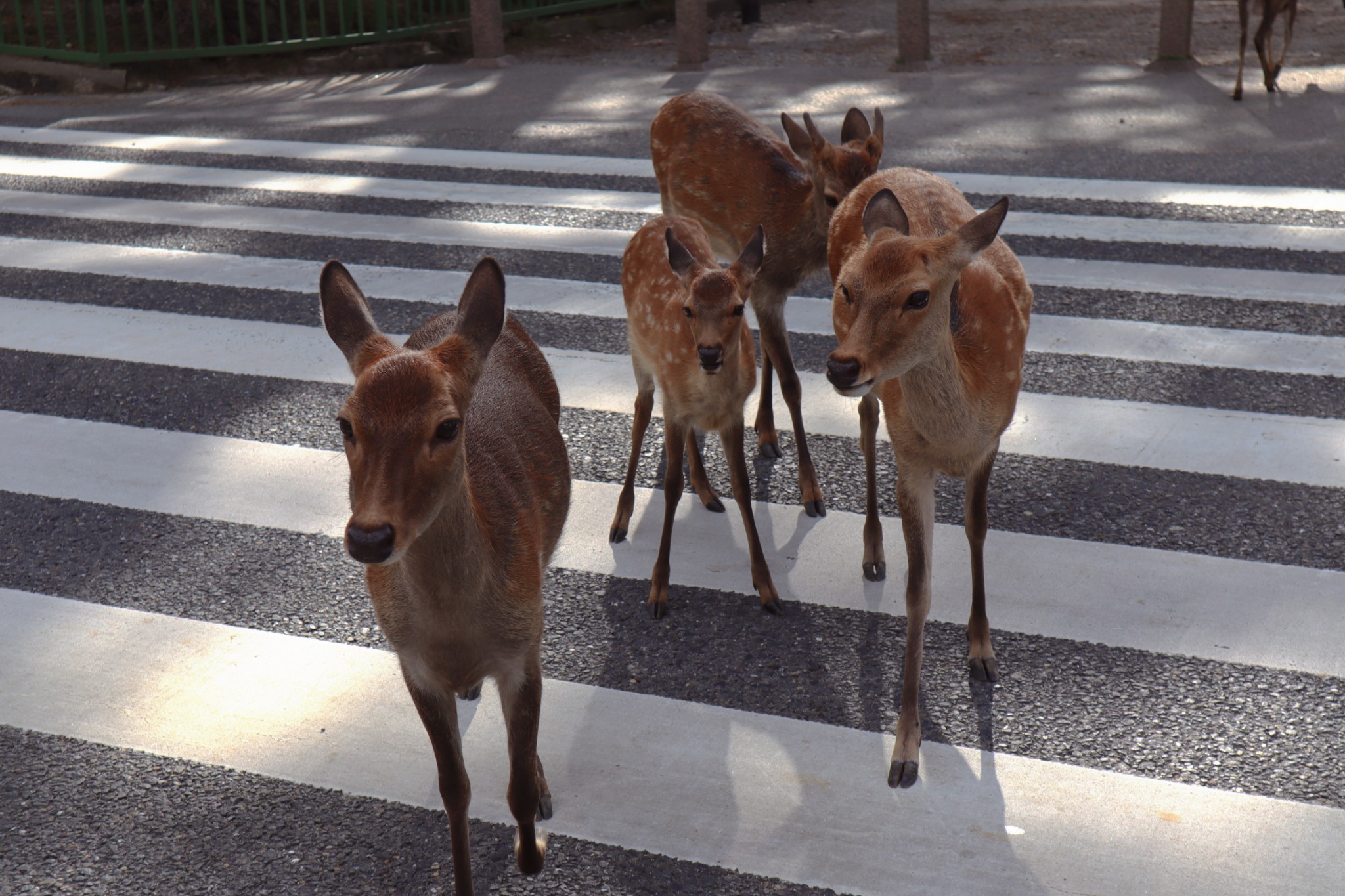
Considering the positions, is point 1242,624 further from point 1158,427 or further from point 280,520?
point 280,520

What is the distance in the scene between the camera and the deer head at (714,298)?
398 cm

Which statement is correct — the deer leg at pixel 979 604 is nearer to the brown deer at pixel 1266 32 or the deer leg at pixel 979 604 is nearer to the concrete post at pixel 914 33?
the brown deer at pixel 1266 32

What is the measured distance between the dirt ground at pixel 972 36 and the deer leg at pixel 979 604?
8998mm

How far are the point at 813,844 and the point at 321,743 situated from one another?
4.59ft

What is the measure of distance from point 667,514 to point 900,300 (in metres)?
1.34

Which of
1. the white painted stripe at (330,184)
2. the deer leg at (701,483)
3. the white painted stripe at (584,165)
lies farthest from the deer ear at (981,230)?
the white painted stripe at (584,165)

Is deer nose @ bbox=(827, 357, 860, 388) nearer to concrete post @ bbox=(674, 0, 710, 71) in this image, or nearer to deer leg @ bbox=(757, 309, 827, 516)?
deer leg @ bbox=(757, 309, 827, 516)

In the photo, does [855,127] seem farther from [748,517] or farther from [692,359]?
[748,517]

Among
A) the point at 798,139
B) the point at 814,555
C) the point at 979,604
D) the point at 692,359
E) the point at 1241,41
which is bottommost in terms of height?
the point at 814,555

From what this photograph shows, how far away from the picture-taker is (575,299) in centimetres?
679

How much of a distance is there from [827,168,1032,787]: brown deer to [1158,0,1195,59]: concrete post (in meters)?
8.20

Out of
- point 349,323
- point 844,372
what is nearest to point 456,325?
point 349,323

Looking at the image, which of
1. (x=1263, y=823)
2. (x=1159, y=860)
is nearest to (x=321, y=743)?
(x=1159, y=860)

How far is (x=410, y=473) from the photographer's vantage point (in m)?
2.39
